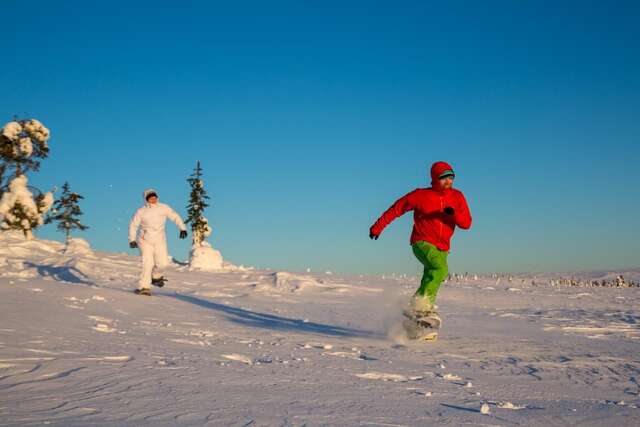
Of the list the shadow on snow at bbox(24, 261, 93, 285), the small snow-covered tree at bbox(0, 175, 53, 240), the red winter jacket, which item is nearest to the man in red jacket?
the red winter jacket

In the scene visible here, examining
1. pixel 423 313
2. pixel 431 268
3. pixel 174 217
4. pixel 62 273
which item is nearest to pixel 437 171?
pixel 431 268

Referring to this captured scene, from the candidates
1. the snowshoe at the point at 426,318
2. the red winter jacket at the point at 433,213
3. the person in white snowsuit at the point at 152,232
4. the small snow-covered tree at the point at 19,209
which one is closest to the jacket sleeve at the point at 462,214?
the red winter jacket at the point at 433,213

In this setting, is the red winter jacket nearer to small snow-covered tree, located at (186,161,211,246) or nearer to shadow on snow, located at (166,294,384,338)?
shadow on snow, located at (166,294,384,338)

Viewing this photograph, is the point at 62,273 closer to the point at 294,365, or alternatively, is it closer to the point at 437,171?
the point at 437,171

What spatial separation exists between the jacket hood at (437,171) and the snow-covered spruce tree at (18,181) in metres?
21.9

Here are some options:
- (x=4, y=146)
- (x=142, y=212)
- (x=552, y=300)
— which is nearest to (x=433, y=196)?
(x=142, y=212)

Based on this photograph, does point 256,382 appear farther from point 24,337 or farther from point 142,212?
point 142,212

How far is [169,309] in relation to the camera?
9680 millimetres

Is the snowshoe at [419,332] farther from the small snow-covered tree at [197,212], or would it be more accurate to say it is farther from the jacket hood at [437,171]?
the small snow-covered tree at [197,212]

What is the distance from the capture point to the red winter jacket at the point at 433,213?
7.18m

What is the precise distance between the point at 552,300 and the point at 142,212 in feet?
32.9

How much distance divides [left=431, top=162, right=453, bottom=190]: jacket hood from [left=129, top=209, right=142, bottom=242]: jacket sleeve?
692 cm

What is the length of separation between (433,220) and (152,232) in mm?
6926

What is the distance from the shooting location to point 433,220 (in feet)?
23.6
